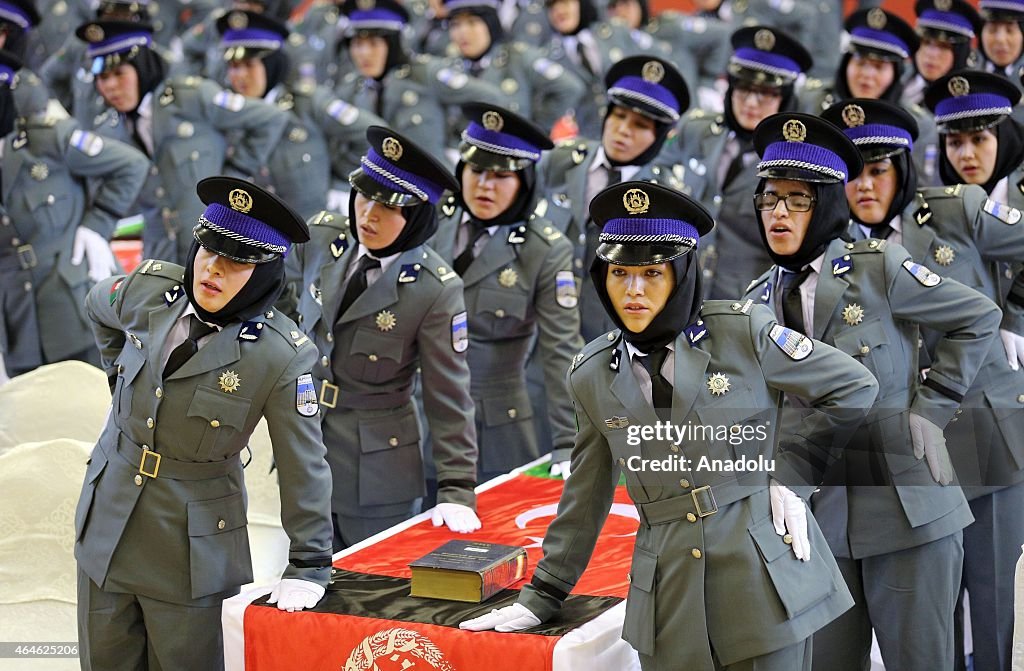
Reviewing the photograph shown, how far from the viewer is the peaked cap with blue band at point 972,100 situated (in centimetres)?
483

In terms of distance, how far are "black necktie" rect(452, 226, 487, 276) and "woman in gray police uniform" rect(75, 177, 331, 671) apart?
1535 millimetres

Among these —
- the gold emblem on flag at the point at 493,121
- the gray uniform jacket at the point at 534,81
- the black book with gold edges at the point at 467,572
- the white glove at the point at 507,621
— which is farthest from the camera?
the gray uniform jacket at the point at 534,81

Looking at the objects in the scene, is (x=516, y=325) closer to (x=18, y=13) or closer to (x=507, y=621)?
(x=507, y=621)

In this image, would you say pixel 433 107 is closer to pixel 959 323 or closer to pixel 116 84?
pixel 116 84

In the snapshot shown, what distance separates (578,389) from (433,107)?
6.19 meters

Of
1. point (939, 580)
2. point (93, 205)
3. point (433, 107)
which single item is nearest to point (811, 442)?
point (939, 580)

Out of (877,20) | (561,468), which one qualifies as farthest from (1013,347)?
(877,20)

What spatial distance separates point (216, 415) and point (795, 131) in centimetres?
165

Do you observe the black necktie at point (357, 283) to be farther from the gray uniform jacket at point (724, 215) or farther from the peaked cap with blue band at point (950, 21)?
the peaked cap with blue band at point (950, 21)

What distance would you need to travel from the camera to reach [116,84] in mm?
7586

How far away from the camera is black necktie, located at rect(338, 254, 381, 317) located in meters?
4.49

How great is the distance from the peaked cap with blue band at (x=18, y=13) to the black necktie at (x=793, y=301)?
18.9 feet

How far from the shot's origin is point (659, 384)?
10.5ft

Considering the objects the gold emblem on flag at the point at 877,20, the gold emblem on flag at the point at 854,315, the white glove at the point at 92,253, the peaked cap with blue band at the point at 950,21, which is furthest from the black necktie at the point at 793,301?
the peaked cap with blue band at the point at 950,21
